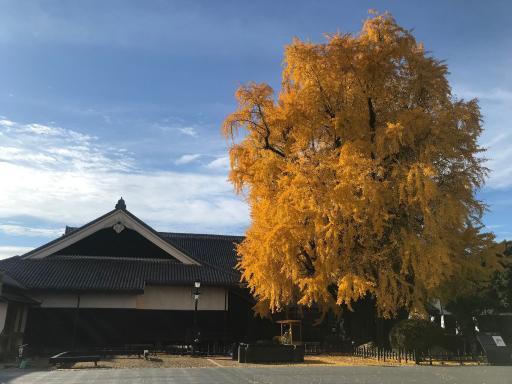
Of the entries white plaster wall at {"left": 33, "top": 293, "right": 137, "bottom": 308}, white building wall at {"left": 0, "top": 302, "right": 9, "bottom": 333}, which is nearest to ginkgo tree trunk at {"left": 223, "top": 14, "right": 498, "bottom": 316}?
white plaster wall at {"left": 33, "top": 293, "right": 137, "bottom": 308}

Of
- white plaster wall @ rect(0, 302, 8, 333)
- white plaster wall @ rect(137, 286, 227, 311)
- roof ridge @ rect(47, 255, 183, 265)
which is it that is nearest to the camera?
white plaster wall @ rect(0, 302, 8, 333)

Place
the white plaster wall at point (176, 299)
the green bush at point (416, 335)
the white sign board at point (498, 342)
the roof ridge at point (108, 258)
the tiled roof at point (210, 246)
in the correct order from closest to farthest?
the white sign board at point (498, 342)
the green bush at point (416, 335)
the white plaster wall at point (176, 299)
the roof ridge at point (108, 258)
the tiled roof at point (210, 246)

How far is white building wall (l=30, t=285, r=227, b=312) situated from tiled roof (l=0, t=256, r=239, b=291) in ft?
2.88

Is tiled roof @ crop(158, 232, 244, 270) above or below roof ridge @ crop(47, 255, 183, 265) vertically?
above

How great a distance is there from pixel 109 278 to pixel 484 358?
16.3m

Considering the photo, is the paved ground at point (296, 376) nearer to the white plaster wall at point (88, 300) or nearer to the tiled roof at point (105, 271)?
the tiled roof at point (105, 271)

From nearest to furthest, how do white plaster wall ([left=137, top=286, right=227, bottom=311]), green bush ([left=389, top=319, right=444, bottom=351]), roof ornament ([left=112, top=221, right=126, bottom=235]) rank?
green bush ([left=389, top=319, right=444, bottom=351]) < white plaster wall ([left=137, top=286, right=227, bottom=311]) < roof ornament ([left=112, top=221, right=126, bottom=235])

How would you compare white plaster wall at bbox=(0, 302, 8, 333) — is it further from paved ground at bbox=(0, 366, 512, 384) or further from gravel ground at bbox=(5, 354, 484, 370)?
paved ground at bbox=(0, 366, 512, 384)

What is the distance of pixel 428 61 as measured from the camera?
17688 millimetres

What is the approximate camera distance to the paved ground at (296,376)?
9695 mm

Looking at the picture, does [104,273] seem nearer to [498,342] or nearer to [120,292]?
[120,292]

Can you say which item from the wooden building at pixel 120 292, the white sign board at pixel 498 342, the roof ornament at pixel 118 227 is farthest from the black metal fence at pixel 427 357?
the roof ornament at pixel 118 227

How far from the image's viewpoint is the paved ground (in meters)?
9.70

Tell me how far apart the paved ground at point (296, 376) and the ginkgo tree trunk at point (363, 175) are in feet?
11.7
